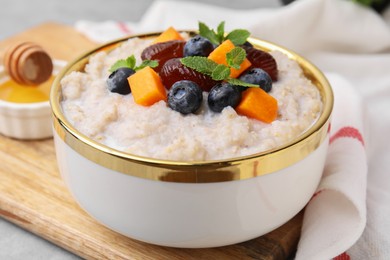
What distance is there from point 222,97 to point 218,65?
0.12m

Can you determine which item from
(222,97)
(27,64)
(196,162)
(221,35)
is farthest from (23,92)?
(196,162)

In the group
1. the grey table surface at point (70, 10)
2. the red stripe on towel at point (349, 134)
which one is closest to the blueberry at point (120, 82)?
the red stripe on towel at point (349, 134)

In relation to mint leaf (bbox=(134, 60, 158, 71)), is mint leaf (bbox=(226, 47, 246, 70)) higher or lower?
higher

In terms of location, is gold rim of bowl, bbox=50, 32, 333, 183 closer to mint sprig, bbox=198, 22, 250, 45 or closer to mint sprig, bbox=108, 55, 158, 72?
mint sprig, bbox=108, 55, 158, 72

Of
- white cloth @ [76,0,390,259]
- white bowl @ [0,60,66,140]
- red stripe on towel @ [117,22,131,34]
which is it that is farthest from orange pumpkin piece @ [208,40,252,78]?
red stripe on towel @ [117,22,131,34]

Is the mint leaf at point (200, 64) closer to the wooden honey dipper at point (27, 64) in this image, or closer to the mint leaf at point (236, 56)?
the mint leaf at point (236, 56)

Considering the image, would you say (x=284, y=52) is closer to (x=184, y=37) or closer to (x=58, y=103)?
(x=184, y=37)

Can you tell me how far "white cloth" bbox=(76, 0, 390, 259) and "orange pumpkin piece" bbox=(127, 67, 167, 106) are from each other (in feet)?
2.17

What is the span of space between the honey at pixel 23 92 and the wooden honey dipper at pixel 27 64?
63mm

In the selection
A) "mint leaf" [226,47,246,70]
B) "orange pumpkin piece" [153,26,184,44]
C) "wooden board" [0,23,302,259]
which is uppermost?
"mint leaf" [226,47,246,70]

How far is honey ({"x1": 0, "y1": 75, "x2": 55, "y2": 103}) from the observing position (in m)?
2.73

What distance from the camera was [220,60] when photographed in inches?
80.4

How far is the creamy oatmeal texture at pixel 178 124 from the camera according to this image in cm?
178

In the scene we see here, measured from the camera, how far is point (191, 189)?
1738 mm
